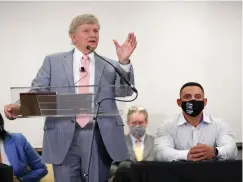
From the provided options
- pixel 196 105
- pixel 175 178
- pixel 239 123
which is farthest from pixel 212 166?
pixel 239 123

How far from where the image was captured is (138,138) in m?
3.42

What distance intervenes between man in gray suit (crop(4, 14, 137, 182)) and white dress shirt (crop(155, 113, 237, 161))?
1.49ft

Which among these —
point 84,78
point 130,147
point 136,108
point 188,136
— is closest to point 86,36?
point 84,78

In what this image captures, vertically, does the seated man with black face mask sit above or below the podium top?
below

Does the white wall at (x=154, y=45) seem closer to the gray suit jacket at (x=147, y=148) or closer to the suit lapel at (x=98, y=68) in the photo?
the gray suit jacket at (x=147, y=148)

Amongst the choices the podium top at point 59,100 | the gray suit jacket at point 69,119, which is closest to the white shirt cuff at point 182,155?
the gray suit jacket at point 69,119

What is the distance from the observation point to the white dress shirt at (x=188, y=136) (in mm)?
2590

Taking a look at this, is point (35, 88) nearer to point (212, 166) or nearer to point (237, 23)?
point (212, 166)

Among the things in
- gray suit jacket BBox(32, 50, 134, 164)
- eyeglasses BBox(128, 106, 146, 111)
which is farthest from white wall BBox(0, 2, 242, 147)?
gray suit jacket BBox(32, 50, 134, 164)

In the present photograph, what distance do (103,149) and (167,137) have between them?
0.60 m

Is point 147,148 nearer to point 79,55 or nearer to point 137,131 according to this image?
point 137,131

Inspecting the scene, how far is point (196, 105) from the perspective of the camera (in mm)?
2562

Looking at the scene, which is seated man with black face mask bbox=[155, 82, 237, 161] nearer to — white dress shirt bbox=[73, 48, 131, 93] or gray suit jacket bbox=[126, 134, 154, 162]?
gray suit jacket bbox=[126, 134, 154, 162]

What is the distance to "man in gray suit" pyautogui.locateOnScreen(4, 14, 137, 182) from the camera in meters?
2.15
